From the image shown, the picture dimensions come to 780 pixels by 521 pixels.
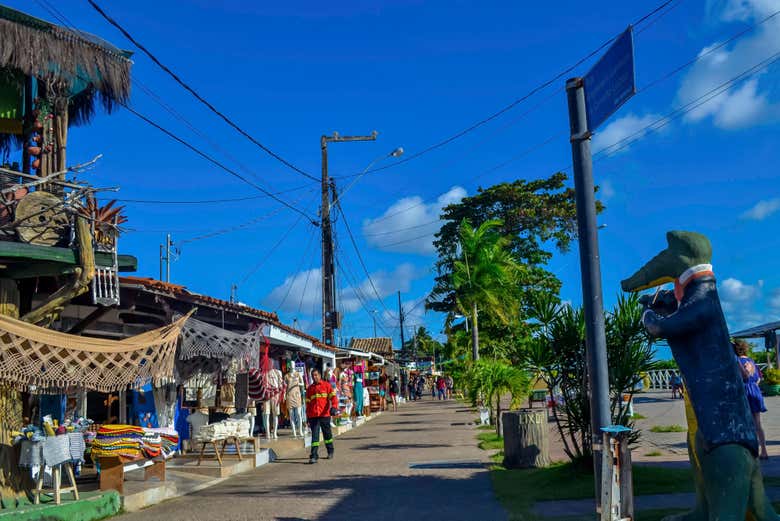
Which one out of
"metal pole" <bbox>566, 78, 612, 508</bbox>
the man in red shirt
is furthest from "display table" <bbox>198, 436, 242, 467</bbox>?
"metal pole" <bbox>566, 78, 612, 508</bbox>

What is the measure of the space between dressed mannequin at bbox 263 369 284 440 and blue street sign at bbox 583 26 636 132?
35.8ft

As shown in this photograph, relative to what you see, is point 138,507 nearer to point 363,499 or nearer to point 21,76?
point 363,499

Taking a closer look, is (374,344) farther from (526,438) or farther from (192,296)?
(526,438)

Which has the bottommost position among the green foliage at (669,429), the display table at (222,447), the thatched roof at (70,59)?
the green foliage at (669,429)

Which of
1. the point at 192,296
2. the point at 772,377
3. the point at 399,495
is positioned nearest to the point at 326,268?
the point at 192,296

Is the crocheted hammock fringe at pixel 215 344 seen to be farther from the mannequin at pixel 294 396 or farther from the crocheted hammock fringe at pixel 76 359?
the mannequin at pixel 294 396

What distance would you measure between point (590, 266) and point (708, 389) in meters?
1.74

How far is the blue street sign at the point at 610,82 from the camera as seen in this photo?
5.89 m

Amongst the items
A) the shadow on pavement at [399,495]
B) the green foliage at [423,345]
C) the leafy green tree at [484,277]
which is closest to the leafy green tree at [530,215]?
the leafy green tree at [484,277]

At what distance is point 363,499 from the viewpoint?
9.33 metres

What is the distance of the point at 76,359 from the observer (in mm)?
8406

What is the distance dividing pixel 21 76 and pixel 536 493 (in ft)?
29.6

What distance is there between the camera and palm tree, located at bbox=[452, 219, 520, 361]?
22.9 m

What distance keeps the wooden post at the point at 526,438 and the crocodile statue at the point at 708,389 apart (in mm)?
5257
